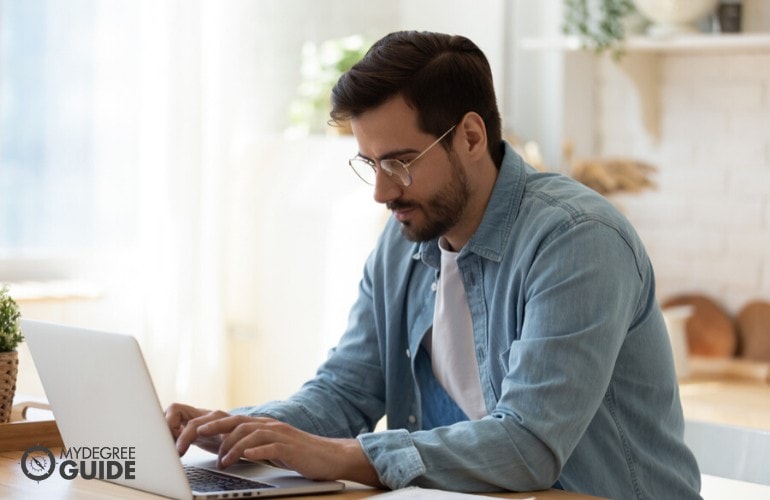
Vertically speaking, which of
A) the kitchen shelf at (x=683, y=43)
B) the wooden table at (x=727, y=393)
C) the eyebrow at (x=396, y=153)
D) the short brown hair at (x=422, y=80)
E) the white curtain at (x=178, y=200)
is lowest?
the wooden table at (x=727, y=393)

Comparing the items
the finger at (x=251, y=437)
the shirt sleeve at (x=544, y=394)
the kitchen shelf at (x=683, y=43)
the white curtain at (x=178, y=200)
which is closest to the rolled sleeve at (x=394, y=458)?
the shirt sleeve at (x=544, y=394)

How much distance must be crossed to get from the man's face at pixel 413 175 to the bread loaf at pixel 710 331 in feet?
6.55

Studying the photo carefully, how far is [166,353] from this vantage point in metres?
3.58

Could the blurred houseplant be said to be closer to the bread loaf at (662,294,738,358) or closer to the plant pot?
the bread loaf at (662,294,738,358)

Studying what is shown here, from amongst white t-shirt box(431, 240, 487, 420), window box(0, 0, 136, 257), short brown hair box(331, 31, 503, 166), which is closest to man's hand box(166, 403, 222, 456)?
white t-shirt box(431, 240, 487, 420)

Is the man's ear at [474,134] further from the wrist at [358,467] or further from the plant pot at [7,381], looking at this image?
the plant pot at [7,381]

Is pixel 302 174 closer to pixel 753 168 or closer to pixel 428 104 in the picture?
pixel 753 168

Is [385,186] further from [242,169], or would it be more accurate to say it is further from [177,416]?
[242,169]

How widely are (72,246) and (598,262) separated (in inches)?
88.5

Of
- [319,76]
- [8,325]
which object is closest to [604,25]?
[319,76]

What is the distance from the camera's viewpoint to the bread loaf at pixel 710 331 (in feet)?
11.9

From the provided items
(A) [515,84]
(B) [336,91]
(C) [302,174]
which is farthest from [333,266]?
(B) [336,91]

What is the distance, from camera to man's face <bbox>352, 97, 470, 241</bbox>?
179cm

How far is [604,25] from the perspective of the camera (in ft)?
11.8
